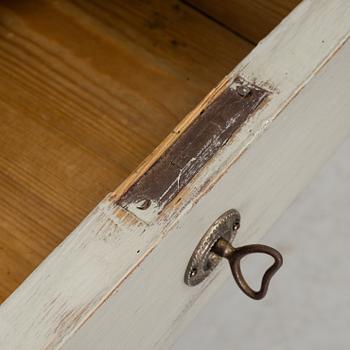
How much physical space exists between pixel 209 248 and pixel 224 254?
0.06 feet

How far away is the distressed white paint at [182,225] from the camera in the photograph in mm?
596

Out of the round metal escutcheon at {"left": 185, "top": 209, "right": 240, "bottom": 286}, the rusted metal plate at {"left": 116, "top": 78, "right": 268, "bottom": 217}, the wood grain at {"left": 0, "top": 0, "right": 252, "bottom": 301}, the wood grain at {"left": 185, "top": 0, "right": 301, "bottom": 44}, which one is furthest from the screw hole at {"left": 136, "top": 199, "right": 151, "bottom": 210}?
the wood grain at {"left": 185, "top": 0, "right": 301, "bottom": 44}

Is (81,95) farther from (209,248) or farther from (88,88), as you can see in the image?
(209,248)

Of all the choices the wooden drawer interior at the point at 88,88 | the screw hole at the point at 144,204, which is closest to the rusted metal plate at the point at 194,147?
the screw hole at the point at 144,204

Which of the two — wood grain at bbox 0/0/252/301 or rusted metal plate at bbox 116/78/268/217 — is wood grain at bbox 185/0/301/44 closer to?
wood grain at bbox 0/0/252/301

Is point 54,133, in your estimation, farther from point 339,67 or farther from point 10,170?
point 339,67

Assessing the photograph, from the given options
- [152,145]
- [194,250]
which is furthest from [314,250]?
[194,250]

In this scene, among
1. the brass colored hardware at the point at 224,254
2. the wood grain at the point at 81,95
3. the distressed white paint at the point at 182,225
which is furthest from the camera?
the wood grain at the point at 81,95

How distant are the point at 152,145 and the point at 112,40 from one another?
0.44 ft

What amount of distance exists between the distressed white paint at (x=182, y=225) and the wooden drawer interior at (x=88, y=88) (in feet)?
0.41

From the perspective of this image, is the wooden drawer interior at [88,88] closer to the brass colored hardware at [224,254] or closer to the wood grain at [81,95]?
the wood grain at [81,95]

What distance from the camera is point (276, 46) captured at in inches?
28.0

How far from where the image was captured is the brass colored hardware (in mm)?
736

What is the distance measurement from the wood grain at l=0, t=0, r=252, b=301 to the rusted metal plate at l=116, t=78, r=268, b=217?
22 cm
